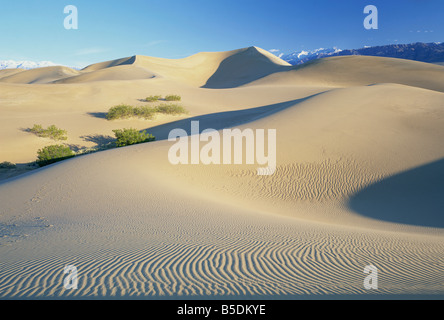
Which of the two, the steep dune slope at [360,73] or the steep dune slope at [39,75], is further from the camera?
the steep dune slope at [39,75]

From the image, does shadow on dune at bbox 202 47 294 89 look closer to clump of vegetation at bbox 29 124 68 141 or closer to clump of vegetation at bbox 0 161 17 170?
clump of vegetation at bbox 29 124 68 141

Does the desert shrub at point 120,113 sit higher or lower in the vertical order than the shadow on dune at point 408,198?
higher

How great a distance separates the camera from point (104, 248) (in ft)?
14.4

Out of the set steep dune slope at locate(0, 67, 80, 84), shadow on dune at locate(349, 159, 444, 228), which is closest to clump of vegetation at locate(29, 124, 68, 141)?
shadow on dune at locate(349, 159, 444, 228)

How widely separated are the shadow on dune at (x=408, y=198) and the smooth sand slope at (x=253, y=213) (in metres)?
0.05

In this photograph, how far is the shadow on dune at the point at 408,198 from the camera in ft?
24.5

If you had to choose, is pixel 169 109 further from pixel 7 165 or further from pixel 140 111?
pixel 7 165

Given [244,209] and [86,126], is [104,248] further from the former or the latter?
[86,126]

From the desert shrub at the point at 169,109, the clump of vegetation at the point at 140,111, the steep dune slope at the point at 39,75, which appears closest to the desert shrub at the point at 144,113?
the clump of vegetation at the point at 140,111

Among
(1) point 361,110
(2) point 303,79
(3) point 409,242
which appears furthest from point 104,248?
(2) point 303,79

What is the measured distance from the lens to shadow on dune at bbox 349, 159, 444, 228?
748 centimetres

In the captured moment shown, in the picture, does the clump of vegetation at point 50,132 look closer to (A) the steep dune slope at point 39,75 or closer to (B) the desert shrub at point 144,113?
(B) the desert shrub at point 144,113

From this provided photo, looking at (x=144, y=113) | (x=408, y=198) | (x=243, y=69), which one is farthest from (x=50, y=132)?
(x=243, y=69)
